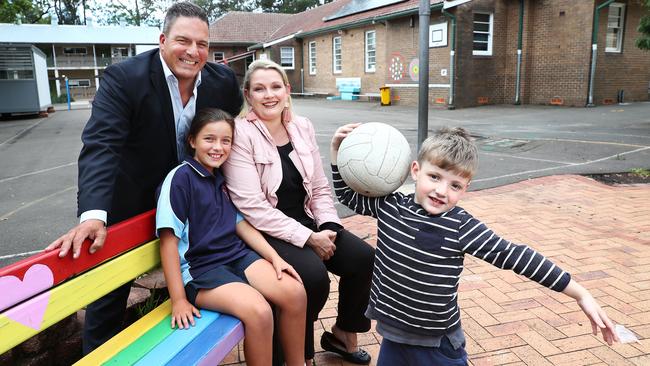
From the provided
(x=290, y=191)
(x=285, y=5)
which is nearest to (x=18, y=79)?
(x=290, y=191)

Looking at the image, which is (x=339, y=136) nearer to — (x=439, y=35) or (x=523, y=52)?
(x=439, y=35)

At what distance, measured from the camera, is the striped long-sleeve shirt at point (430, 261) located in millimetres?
1981

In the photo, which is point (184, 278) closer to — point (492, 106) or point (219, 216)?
point (219, 216)

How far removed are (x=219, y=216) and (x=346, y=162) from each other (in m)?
0.68

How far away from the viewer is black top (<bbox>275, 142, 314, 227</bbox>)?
275cm

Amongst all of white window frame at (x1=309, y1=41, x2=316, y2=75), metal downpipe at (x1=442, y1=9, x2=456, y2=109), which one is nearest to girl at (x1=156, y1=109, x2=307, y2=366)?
metal downpipe at (x1=442, y1=9, x2=456, y2=109)

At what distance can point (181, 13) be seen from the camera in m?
2.50

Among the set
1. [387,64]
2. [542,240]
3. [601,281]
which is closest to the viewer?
[601,281]

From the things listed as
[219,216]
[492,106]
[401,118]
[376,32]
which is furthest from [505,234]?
Result: [376,32]

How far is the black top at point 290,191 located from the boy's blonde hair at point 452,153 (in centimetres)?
84

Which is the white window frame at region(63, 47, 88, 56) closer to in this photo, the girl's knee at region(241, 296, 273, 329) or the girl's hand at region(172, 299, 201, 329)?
the girl's hand at region(172, 299, 201, 329)

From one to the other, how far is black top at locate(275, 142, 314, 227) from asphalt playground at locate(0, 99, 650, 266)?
3060 millimetres

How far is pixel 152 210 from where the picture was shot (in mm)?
2639

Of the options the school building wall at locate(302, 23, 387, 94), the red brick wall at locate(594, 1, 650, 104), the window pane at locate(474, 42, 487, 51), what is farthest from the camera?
the school building wall at locate(302, 23, 387, 94)
